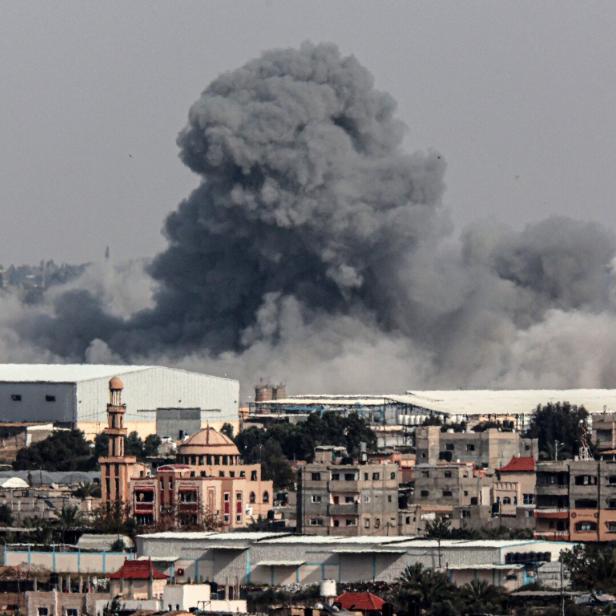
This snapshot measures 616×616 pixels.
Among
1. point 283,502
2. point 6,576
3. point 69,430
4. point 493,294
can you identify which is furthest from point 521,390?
point 6,576

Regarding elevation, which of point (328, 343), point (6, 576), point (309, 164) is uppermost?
point (309, 164)

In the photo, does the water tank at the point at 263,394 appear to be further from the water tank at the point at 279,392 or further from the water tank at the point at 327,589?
the water tank at the point at 327,589

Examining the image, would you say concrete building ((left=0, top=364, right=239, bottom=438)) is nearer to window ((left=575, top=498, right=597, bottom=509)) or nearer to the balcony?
the balcony

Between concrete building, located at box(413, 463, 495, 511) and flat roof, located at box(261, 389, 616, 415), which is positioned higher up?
flat roof, located at box(261, 389, 616, 415)

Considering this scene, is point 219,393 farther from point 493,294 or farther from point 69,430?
point 493,294

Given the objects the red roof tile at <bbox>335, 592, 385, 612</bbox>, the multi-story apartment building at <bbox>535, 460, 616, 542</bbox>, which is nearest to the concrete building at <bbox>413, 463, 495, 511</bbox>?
the multi-story apartment building at <bbox>535, 460, 616, 542</bbox>
